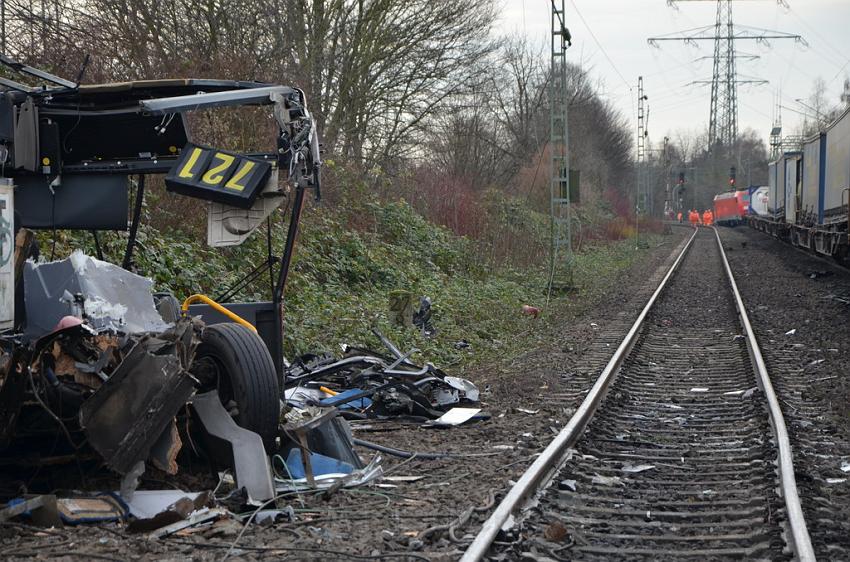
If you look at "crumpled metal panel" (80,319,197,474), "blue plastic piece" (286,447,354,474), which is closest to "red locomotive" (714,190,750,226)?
"blue plastic piece" (286,447,354,474)

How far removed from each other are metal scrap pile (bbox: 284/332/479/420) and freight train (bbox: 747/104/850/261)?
49.4 feet

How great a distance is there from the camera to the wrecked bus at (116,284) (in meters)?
5.86

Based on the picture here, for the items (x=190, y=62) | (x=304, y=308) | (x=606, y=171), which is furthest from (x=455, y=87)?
(x=606, y=171)

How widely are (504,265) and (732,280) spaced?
636cm

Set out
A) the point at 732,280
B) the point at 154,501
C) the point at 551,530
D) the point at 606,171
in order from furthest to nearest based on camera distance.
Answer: the point at 606,171 < the point at 732,280 < the point at 154,501 < the point at 551,530

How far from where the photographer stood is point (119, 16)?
17188mm

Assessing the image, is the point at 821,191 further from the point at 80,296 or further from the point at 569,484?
the point at 80,296

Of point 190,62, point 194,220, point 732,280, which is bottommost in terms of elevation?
point 732,280

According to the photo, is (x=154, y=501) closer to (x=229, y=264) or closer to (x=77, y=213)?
(x=77, y=213)

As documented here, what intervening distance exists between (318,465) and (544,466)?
1.64 m

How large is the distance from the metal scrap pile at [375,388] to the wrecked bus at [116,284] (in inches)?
76.2

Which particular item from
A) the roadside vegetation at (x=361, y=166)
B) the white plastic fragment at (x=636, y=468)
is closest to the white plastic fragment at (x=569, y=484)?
the white plastic fragment at (x=636, y=468)

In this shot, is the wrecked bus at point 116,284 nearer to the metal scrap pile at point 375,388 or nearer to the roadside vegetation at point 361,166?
the metal scrap pile at point 375,388

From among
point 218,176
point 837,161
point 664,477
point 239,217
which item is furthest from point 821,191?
point 218,176
